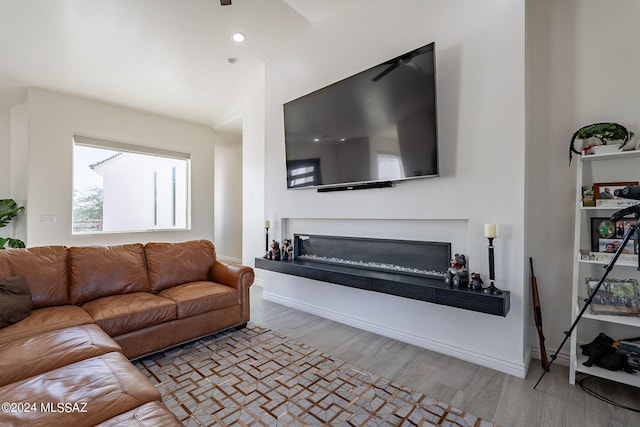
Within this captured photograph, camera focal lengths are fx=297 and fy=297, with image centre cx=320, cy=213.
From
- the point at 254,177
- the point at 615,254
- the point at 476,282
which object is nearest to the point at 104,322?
the point at 476,282

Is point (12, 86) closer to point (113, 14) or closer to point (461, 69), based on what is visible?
point (113, 14)

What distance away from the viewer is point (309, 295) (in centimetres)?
355

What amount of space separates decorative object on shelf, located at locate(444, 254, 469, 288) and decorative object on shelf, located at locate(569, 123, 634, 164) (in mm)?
1074

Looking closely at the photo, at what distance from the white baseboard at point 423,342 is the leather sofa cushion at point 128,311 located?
1.54m

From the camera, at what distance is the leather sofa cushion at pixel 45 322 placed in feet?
6.03

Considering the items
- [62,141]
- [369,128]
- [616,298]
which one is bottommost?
[616,298]

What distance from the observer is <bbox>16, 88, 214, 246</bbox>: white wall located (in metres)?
3.86

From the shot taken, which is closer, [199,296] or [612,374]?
[612,374]

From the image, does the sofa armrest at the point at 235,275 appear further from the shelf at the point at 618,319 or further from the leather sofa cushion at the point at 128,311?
the shelf at the point at 618,319

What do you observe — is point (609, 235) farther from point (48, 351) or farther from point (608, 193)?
point (48, 351)

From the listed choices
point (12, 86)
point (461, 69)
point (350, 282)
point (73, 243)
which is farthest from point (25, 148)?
point (461, 69)

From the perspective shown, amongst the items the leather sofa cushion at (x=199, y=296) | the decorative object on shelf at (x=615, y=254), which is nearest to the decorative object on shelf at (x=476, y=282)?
the decorative object on shelf at (x=615, y=254)

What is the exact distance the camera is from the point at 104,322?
85.2 inches

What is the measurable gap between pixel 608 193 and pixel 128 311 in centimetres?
359
